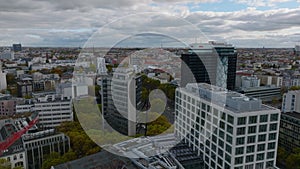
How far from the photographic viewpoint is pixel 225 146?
167 inches

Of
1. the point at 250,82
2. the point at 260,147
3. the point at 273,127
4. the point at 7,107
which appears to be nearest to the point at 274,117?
the point at 273,127

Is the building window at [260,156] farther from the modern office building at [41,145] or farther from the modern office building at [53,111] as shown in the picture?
the modern office building at [53,111]

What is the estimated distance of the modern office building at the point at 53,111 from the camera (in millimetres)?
8508

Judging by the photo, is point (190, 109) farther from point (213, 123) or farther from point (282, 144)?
point (282, 144)

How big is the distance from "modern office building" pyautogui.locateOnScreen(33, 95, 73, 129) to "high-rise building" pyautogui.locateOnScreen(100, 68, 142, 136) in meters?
2.02

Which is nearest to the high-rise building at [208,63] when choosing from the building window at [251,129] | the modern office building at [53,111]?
the modern office building at [53,111]

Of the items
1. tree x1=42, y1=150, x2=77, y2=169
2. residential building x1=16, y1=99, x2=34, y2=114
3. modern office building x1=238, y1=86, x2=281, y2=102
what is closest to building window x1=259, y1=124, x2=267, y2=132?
tree x1=42, y1=150, x2=77, y2=169

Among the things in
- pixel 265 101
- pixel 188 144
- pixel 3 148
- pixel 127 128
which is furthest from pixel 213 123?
pixel 265 101

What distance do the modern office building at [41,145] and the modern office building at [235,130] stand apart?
346cm

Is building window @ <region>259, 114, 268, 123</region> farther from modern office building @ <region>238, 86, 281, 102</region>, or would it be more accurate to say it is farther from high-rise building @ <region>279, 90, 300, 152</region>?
modern office building @ <region>238, 86, 281, 102</region>

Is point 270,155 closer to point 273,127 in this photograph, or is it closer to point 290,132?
point 273,127

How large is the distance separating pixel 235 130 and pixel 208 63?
8.45 m

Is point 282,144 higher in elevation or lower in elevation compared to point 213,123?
lower

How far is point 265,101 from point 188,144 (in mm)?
9126
